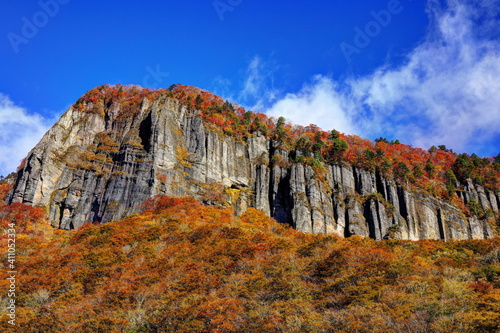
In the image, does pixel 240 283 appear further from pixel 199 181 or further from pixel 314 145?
pixel 314 145

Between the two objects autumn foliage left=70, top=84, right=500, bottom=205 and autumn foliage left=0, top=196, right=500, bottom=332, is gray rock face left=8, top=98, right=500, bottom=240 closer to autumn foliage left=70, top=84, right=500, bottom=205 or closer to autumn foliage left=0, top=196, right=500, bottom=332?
autumn foliage left=70, top=84, right=500, bottom=205

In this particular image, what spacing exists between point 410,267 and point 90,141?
58082mm

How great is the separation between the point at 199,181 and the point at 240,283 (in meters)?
33.5

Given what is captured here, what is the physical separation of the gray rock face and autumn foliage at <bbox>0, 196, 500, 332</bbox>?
440 inches

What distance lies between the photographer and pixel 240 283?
37.0 metres

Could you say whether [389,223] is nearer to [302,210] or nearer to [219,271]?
[302,210]

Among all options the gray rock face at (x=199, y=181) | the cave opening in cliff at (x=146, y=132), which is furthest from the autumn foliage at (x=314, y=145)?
the cave opening in cliff at (x=146, y=132)

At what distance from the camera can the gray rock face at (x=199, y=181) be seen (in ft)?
209

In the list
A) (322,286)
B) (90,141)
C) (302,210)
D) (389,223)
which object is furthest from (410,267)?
(90,141)

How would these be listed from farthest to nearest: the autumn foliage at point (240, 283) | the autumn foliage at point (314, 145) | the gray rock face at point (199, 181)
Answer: the autumn foliage at point (314, 145) < the gray rock face at point (199, 181) < the autumn foliage at point (240, 283)

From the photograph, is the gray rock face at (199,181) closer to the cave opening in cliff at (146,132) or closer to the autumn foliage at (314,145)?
the cave opening in cliff at (146,132)

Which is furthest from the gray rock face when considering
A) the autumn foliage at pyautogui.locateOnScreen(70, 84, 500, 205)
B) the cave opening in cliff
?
the autumn foliage at pyautogui.locateOnScreen(70, 84, 500, 205)

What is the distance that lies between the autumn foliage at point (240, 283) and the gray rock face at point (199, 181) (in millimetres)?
11172

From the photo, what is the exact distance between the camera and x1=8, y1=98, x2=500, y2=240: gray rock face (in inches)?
2511
